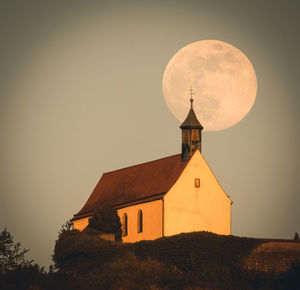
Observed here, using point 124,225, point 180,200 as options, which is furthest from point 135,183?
point 180,200

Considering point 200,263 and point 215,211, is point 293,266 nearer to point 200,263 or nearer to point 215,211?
point 200,263

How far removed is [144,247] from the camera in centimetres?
8369

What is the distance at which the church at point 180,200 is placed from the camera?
93875 millimetres

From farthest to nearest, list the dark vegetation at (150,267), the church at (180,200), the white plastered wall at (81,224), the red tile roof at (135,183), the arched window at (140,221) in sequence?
the white plastered wall at (81,224)
the red tile roof at (135,183)
the arched window at (140,221)
the church at (180,200)
the dark vegetation at (150,267)

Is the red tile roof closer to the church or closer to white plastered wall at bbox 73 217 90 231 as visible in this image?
the church

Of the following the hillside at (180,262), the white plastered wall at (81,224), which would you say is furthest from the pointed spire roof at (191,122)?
the hillside at (180,262)

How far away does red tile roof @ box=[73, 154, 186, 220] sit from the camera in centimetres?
9644

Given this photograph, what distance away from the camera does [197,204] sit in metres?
95.4

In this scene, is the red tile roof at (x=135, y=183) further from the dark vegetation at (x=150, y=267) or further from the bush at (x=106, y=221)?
the dark vegetation at (x=150, y=267)

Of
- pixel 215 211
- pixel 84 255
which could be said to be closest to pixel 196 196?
pixel 215 211

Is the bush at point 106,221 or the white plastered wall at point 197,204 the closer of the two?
the bush at point 106,221

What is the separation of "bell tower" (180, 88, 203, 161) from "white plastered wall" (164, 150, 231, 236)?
0.80 m

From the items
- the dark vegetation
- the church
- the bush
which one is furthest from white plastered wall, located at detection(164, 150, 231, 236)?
the dark vegetation

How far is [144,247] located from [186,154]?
15090 millimetres
